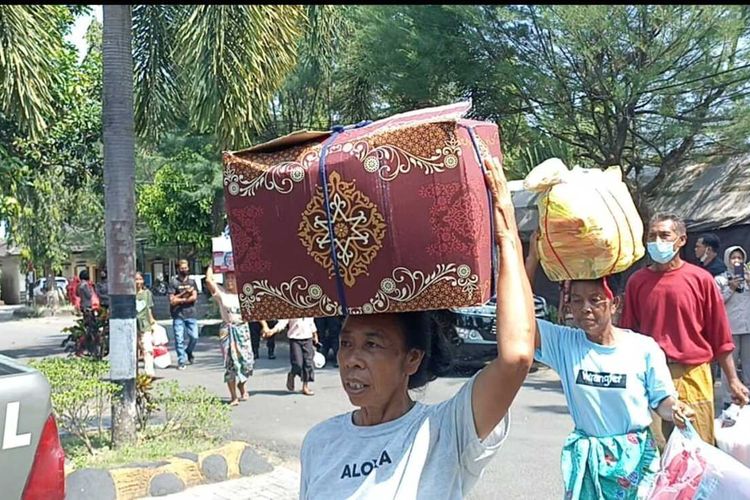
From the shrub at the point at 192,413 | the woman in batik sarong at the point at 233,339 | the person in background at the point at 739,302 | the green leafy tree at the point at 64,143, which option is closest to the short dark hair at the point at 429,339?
the shrub at the point at 192,413

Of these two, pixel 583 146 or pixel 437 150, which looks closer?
pixel 437 150

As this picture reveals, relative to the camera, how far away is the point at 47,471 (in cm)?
309

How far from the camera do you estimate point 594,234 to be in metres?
2.79

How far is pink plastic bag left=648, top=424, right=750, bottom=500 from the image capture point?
299 cm

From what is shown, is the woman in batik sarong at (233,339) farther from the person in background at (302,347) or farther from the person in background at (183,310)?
the person in background at (183,310)

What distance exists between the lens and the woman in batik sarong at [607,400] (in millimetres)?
3264

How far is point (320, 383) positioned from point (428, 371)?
9.28m

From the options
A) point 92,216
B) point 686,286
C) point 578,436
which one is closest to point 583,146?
point 686,286

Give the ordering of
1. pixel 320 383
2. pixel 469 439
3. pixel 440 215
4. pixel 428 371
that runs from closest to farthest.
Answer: pixel 440 215 < pixel 469 439 < pixel 428 371 < pixel 320 383

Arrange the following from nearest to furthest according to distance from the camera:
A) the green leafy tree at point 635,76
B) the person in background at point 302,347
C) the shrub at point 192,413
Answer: the shrub at point 192,413, the person in background at point 302,347, the green leafy tree at point 635,76

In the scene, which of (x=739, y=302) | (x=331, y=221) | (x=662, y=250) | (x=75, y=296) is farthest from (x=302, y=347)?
(x=75, y=296)

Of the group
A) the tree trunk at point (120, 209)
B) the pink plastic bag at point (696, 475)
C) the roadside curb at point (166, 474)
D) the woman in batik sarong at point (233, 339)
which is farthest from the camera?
the woman in batik sarong at point (233, 339)

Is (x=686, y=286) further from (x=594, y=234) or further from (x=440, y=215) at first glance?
(x=440, y=215)

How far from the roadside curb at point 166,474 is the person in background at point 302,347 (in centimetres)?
329
